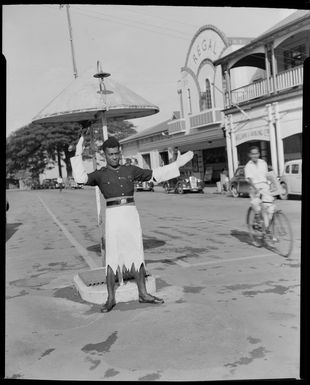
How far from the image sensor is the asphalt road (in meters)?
3.38

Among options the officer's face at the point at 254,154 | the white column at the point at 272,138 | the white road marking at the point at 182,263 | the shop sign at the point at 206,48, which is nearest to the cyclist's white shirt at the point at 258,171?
the officer's face at the point at 254,154

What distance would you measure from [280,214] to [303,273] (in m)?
5.38

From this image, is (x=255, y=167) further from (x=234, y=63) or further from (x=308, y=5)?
(x=234, y=63)

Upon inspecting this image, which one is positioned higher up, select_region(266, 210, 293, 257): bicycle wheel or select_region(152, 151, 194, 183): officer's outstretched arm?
select_region(152, 151, 194, 183): officer's outstretched arm

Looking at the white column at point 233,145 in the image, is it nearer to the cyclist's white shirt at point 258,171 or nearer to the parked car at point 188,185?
the parked car at point 188,185

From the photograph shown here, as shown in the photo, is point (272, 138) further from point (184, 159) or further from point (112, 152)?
point (112, 152)

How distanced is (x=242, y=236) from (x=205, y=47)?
19812 millimetres

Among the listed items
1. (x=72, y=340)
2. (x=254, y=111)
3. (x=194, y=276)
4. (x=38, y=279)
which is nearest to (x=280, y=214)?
(x=194, y=276)

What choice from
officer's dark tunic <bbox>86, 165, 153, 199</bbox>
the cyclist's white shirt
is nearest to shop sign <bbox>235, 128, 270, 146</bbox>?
the cyclist's white shirt

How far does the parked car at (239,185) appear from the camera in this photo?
66.4ft

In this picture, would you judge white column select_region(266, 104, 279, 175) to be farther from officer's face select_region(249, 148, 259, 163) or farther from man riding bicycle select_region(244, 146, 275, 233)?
officer's face select_region(249, 148, 259, 163)

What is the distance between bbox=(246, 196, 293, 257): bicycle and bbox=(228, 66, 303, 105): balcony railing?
10429 mm

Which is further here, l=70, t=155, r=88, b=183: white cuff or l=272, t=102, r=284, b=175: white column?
l=272, t=102, r=284, b=175: white column

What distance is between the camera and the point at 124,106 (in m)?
5.71
